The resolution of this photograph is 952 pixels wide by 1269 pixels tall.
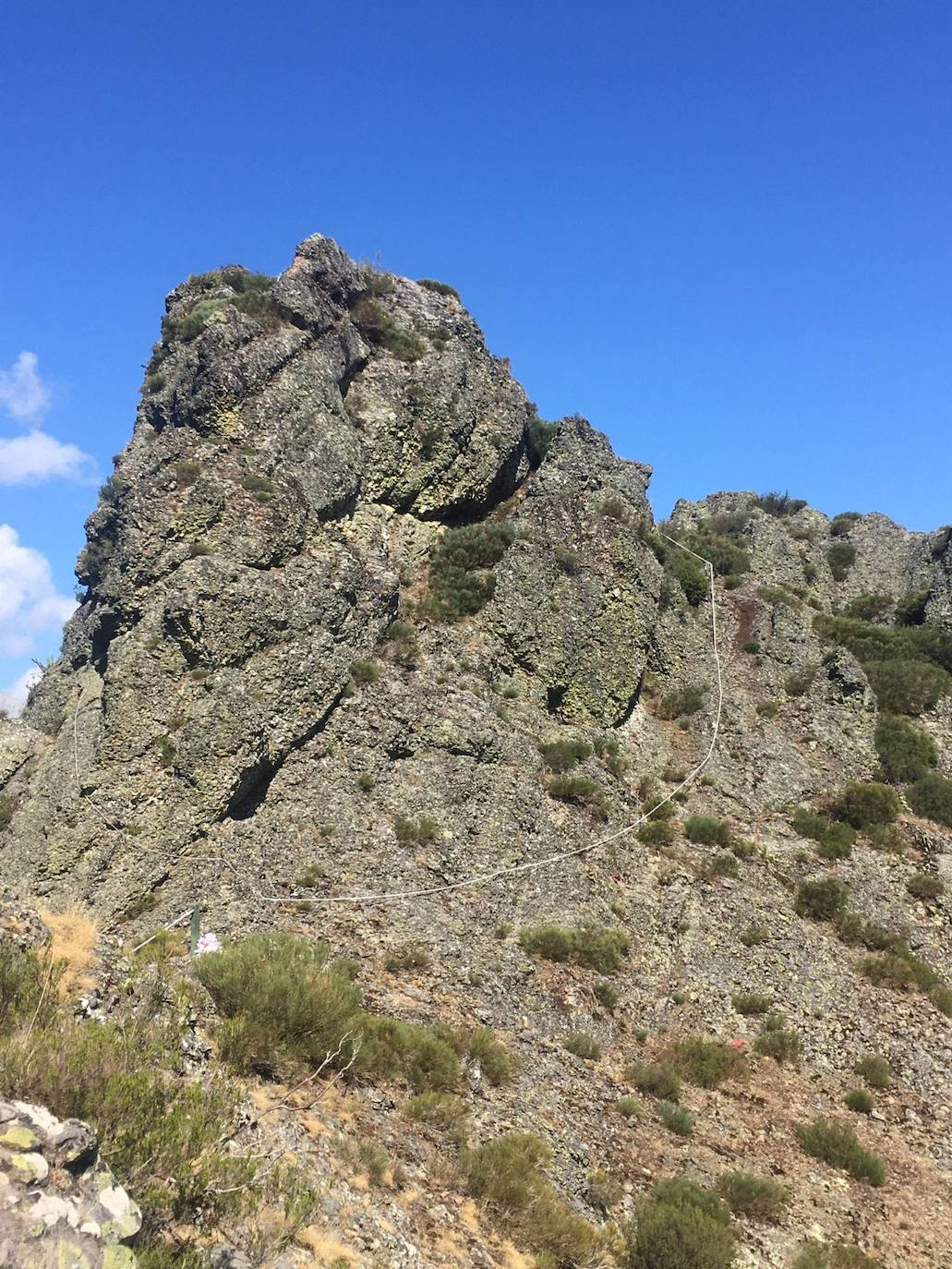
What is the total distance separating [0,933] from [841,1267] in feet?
42.9

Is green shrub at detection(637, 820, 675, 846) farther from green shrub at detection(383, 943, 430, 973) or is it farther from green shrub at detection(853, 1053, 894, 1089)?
green shrub at detection(383, 943, 430, 973)

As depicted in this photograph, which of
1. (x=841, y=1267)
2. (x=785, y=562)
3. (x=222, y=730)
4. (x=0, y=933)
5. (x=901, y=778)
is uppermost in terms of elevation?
(x=785, y=562)

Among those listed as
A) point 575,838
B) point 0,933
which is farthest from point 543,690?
point 0,933

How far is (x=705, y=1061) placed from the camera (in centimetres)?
1545

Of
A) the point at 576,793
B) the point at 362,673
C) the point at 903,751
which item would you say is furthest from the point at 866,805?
the point at 362,673

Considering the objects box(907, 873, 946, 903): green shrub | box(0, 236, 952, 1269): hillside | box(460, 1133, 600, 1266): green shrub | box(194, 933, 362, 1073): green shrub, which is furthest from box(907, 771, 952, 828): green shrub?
box(194, 933, 362, 1073): green shrub

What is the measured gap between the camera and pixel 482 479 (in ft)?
105

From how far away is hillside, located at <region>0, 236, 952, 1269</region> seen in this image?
1159 centimetres

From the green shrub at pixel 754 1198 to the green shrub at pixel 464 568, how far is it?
59.8 ft

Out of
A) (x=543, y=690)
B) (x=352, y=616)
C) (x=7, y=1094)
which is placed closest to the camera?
(x=7, y=1094)

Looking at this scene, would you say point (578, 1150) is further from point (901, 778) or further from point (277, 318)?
point (277, 318)

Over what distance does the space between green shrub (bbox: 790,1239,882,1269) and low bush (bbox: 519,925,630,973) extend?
673cm

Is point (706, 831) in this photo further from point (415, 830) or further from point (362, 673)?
point (362, 673)

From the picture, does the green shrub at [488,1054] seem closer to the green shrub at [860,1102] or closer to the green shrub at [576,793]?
the green shrub at [860,1102]
